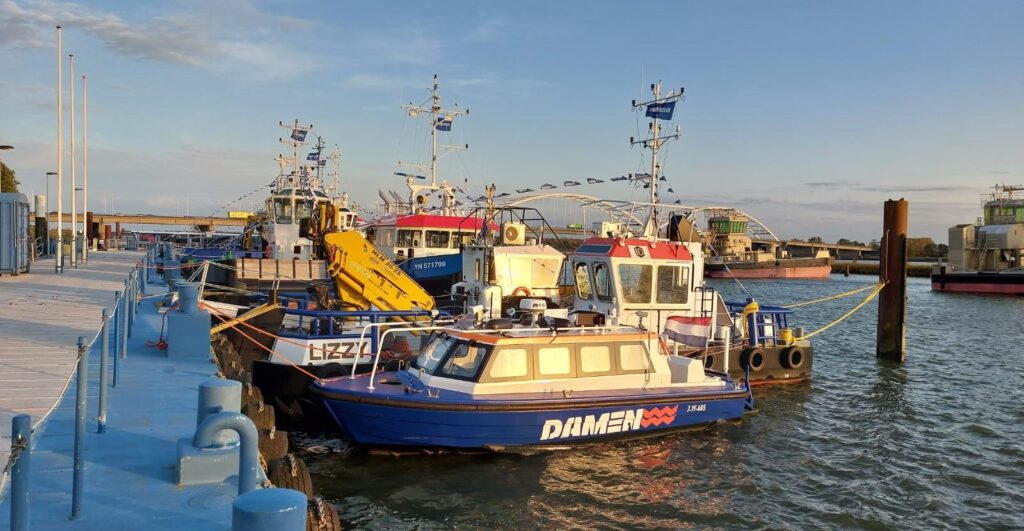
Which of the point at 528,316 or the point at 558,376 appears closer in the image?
the point at 558,376

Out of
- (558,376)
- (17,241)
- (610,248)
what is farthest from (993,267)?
(17,241)

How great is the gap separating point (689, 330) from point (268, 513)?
12765mm

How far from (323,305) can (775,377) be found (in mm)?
11434

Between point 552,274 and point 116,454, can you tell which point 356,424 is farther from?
point 552,274

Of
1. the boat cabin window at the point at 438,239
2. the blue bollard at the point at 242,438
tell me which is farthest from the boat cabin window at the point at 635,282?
the boat cabin window at the point at 438,239

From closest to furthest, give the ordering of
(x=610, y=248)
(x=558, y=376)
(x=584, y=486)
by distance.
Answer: (x=584, y=486) < (x=558, y=376) < (x=610, y=248)

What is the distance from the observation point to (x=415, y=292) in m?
16.8

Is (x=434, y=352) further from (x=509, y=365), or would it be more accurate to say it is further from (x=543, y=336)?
(x=543, y=336)

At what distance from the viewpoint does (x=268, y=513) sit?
3447mm

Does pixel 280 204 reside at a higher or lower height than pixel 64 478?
higher

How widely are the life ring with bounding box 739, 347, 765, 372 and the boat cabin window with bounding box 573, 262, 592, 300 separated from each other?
169 inches

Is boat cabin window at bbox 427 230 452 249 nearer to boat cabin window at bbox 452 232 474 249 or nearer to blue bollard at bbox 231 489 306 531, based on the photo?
boat cabin window at bbox 452 232 474 249

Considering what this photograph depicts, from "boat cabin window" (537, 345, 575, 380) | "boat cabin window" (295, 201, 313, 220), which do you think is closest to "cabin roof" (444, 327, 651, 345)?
"boat cabin window" (537, 345, 575, 380)

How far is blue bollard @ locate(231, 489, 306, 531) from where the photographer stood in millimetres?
3451
